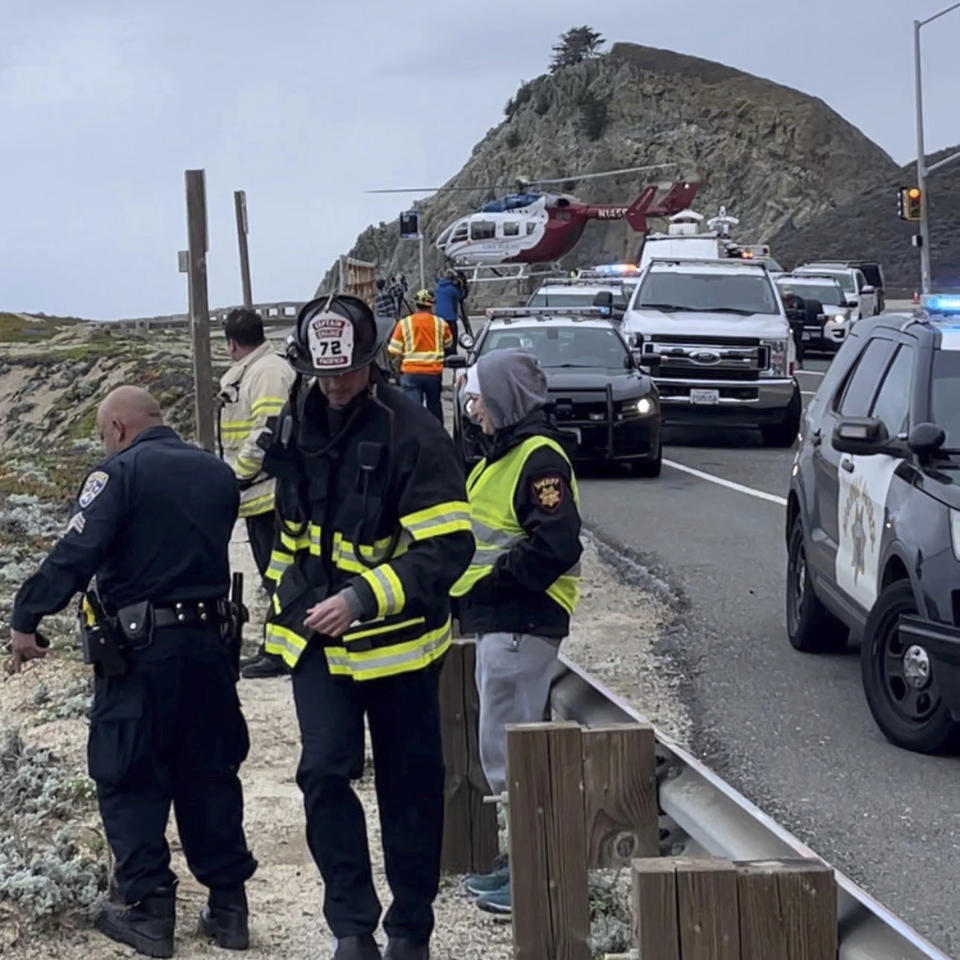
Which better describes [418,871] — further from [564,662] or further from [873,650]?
[873,650]

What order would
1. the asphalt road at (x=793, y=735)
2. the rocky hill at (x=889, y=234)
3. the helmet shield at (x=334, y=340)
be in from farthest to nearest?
the rocky hill at (x=889, y=234)
the asphalt road at (x=793, y=735)
the helmet shield at (x=334, y=340)

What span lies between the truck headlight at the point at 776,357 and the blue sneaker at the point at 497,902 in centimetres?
1667

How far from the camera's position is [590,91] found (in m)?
127

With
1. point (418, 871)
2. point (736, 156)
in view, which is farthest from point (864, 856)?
point (736, 156)

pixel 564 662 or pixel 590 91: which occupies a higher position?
pixel 590 91

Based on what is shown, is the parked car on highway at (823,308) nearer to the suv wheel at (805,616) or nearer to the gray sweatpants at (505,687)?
the suv wheel at (805,616)

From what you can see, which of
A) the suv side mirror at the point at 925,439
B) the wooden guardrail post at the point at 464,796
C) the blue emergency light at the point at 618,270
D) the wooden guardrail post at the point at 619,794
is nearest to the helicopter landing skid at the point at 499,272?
the blue emergency light at the point at 618,270

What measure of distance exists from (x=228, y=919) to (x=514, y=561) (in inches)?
54.8

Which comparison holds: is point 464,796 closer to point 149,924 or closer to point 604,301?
point 149,924

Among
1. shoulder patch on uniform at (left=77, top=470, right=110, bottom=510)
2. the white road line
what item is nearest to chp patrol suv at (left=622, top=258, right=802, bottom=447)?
the white road line

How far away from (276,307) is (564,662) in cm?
6215

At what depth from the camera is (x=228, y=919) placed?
555 centimetres

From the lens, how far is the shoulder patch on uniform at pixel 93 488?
548cm

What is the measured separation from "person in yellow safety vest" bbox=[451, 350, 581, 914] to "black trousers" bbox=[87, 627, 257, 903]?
0.79m
